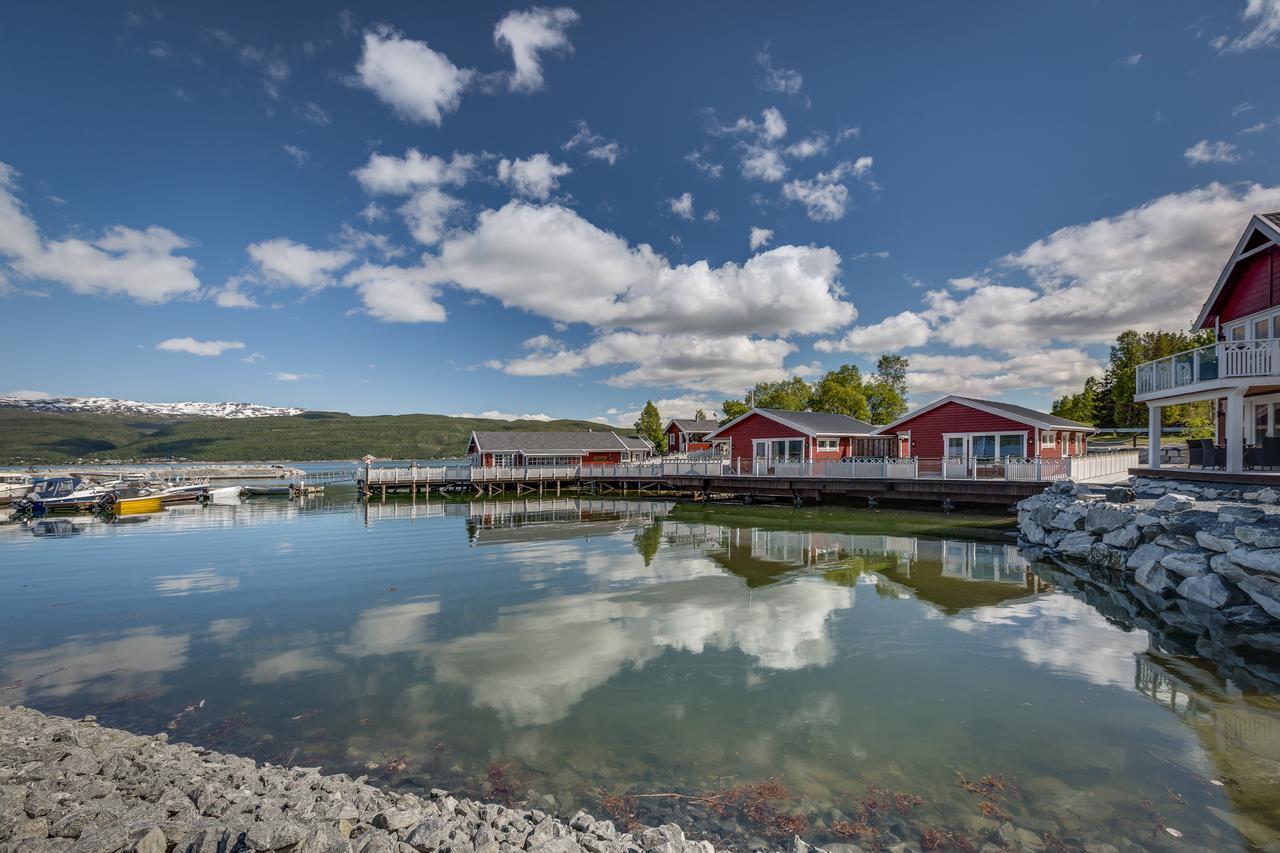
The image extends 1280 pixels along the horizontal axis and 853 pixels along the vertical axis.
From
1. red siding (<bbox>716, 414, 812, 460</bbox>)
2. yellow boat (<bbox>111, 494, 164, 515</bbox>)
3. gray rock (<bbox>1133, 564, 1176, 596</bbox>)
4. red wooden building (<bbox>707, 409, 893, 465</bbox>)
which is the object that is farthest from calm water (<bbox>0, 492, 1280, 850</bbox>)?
yellow boat (<bbox>111, 494, 164, 515</bbox>)

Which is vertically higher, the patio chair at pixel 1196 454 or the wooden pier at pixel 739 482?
the patio chair at pixel 1196 454

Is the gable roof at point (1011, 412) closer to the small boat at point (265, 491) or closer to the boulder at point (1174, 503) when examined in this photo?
the boulder at point (1174, 503)

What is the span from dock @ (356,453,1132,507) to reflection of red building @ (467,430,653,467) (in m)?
6.42

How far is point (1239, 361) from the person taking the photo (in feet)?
49.4

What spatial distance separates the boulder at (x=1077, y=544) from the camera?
15.6m

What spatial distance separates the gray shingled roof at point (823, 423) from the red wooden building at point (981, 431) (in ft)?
12.8

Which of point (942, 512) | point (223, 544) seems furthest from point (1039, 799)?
point (223, 544)

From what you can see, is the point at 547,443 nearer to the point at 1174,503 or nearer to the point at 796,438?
the point at 796,438

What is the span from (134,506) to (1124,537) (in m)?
48.4

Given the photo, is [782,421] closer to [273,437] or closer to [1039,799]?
[1039,799]

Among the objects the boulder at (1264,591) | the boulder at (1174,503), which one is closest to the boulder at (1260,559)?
the boulder at (1264,591)

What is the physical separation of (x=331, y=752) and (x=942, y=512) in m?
26.2

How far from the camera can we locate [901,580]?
13930 mm

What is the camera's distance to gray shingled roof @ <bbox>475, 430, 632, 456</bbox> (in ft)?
174
